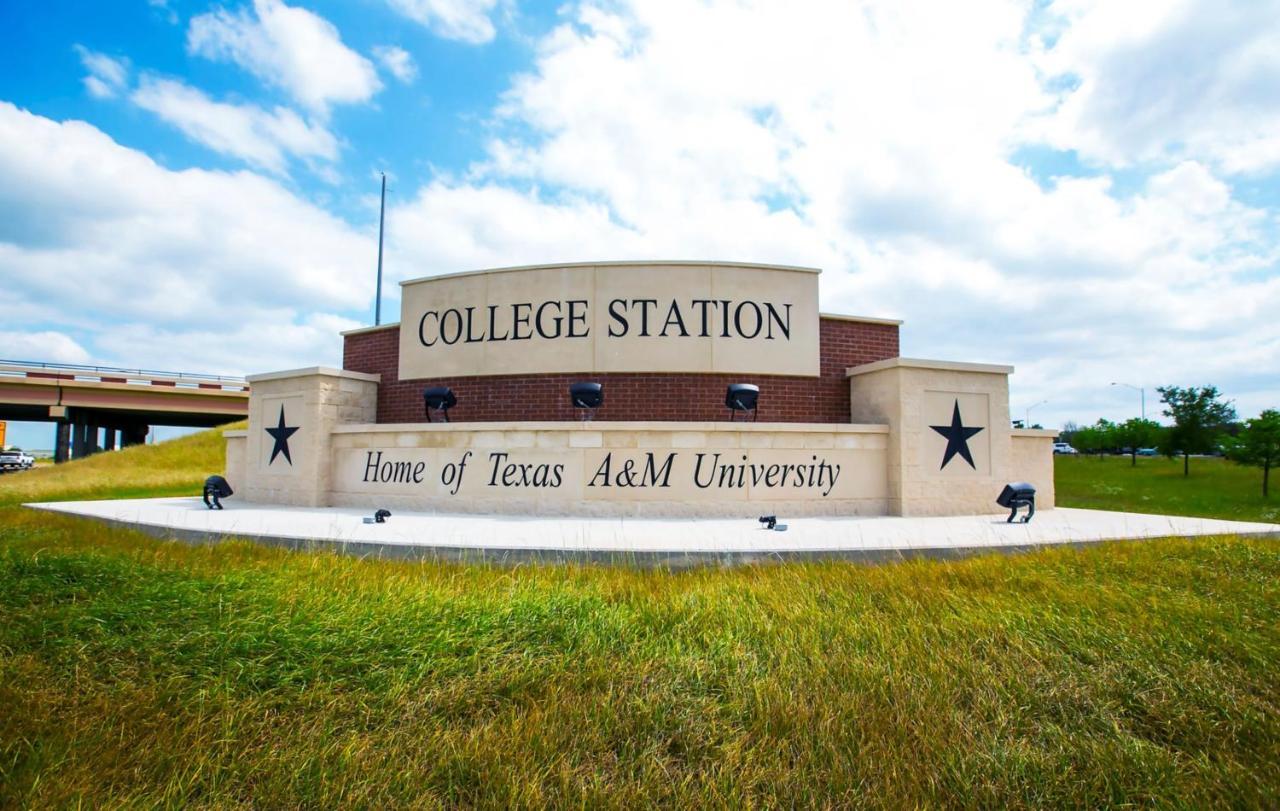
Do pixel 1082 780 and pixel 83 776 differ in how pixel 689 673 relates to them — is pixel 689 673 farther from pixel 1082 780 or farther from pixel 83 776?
pixel 83 776

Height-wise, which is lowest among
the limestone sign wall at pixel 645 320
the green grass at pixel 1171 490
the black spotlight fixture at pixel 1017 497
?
the green grass at pixel 1171 490

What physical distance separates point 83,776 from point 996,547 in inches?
329

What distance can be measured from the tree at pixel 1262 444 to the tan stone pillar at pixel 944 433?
24708 millimetres

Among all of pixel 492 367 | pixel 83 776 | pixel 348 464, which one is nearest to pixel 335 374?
pixel 348 464

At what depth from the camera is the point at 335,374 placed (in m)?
13.7

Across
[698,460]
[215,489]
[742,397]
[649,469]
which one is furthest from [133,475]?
[742,397]

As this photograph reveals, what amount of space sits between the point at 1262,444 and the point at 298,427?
3746 cm

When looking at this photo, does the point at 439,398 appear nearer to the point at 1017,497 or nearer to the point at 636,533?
the point at 636,533

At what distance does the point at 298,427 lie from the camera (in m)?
13.5

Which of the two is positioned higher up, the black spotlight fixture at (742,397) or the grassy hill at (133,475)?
the black spotlight fixture at (742,397)

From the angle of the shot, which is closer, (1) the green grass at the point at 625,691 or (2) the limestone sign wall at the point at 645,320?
(1) the green grass at the point at 625,691

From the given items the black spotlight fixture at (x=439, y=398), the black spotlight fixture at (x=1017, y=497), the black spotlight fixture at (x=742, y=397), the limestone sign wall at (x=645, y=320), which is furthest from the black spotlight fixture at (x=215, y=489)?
the black spotlight fixture at (x=1017, y=497)

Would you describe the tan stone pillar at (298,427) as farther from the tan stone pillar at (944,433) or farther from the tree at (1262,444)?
the tree at (1262,444)

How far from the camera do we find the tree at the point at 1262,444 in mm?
27438
